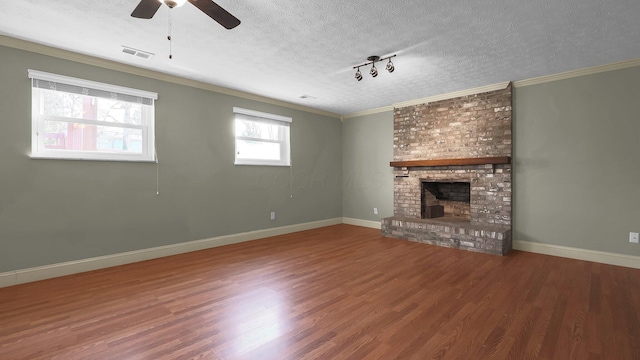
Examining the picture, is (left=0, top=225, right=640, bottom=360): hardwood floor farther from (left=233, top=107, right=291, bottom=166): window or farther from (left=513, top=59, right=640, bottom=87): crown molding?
(left=513, top=59, right=640, bottom=87): crown molding

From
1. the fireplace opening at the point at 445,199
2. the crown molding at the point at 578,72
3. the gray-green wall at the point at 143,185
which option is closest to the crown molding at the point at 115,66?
the gray-green wall at the point at 143,185

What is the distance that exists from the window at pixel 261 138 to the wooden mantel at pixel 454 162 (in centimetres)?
211

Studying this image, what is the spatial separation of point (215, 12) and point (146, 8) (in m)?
0.44

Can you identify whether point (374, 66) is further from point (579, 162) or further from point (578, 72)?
point (579, 162)

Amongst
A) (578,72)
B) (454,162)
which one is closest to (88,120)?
(454,162)

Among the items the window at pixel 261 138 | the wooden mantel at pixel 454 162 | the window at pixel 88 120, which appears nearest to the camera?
the window at pixel 88 120

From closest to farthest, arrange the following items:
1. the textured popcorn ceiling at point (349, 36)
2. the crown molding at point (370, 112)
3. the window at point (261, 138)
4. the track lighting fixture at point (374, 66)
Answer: the textured popcorn ceiling at point (349, 36) → the track lighting fixture at point (374, 66) → the window at point (261, 138) → the crown molding at point (370, 112)

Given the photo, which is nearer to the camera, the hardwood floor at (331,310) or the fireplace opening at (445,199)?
the hardwood floor at (331,310)

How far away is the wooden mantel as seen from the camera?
4250mm

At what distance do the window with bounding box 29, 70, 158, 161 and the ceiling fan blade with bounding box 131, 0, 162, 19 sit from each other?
208 centimetres

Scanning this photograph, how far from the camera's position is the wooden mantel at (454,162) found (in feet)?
13.9

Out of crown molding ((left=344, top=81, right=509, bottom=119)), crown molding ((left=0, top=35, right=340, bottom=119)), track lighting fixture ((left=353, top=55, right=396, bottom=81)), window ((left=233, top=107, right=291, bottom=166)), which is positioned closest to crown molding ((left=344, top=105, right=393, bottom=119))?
crown molding ((left=344, top=81, right=509, bottom=119))

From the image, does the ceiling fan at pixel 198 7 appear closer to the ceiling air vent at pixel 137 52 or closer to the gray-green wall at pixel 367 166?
the ceiling air vent at pixel 137 52

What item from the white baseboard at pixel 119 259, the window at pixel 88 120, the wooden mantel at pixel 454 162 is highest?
the window at pixel 88 120
